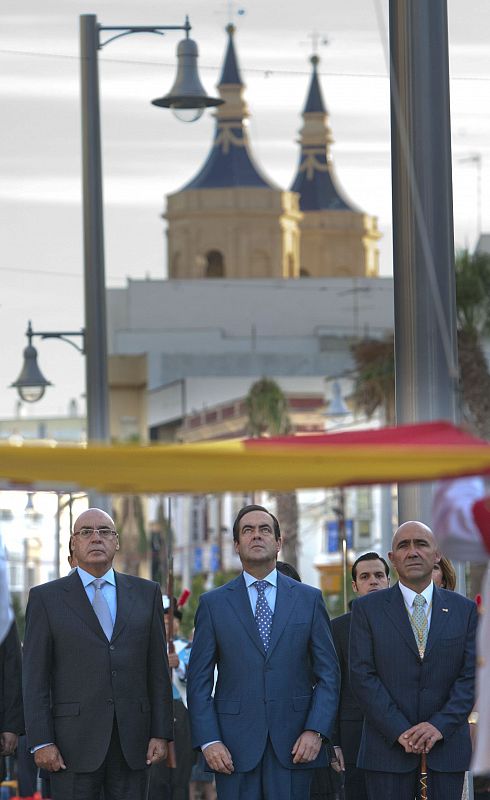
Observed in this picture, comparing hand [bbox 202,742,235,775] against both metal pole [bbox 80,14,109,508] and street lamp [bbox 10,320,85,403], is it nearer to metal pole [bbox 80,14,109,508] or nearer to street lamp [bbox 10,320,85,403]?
metal pole [bbox 80,14,109,508]

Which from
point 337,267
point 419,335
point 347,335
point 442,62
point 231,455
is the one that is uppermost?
point 337,267

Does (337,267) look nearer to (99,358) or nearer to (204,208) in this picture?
(204,208)

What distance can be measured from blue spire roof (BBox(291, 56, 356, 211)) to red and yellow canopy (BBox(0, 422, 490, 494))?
461ft

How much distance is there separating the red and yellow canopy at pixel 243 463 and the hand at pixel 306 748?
10.7ft

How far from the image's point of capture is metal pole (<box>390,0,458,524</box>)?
13.3m

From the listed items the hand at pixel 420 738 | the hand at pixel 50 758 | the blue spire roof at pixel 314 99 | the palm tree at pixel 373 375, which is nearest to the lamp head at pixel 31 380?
the hand at pixel 50 758

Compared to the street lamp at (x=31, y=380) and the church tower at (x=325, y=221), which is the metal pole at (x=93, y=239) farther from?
the church tower at (x=325, y=221)

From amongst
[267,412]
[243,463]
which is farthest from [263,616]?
[267,412]

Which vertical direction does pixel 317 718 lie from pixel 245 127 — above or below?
below

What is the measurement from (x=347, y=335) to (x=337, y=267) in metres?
35.2

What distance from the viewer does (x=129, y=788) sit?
39.1 ft

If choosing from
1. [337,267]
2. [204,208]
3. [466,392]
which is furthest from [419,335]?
[337,267]

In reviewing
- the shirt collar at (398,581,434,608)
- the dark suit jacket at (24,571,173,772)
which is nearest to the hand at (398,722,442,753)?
the shirt collar at (398,581,434,608)

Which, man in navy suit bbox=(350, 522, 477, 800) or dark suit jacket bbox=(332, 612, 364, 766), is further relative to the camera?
dark suit jacket bbox=(332, 612, 364, 766)
